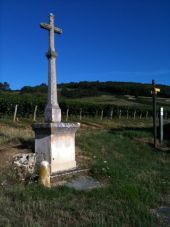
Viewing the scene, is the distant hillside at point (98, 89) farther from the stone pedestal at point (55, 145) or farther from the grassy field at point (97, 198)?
the stone pedestal at point (55, 145)

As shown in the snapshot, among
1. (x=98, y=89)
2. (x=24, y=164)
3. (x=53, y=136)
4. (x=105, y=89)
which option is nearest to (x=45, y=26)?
(x=53, y=136)

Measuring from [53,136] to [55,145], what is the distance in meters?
0.25

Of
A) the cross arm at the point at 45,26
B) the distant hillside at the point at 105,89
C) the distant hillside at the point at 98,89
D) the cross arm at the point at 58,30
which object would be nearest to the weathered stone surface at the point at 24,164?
the cross arm at the point at 45,26

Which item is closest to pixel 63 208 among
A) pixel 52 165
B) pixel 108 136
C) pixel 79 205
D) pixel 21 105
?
pixel 79 205

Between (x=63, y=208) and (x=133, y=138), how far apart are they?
11674 mm

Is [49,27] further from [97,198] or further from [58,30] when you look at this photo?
[97,198]

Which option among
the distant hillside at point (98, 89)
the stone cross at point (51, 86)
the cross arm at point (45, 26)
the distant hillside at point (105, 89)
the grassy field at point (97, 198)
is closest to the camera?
the grassy field at point (97, 198)

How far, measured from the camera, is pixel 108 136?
1734cm

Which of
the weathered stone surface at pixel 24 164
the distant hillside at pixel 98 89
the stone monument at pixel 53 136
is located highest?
the distant hillside at pixel 98 89

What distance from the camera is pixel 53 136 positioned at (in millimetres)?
9891

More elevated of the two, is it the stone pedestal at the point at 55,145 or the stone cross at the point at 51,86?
the stone cross at the point at 51,86

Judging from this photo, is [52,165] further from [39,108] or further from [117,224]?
[39,108]

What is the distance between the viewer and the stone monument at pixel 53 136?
387 inches

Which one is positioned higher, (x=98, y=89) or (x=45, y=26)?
(x=98, y=89)
